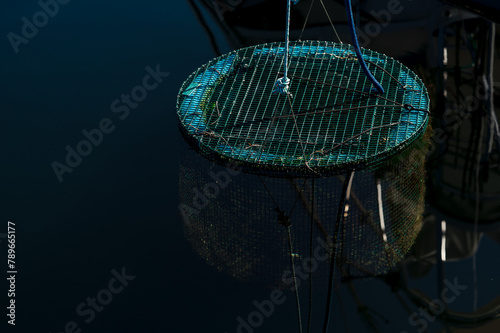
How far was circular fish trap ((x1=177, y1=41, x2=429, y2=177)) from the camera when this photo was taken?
349 centimetres

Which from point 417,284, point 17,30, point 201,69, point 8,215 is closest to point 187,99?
point 201,69

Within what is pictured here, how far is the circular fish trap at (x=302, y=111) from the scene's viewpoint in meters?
3.49

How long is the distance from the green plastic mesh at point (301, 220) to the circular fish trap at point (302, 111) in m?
0.12

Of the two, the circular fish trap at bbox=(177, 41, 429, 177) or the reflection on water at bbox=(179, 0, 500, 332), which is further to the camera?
the circular fish trap at bbox=(177, 41, 429, 177)

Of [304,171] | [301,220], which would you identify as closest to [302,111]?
[304,171]

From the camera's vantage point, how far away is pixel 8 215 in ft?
12.1

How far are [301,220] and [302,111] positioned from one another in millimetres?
577

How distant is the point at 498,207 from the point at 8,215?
94.2 inches

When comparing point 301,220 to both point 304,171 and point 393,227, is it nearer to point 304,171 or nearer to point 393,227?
point 304,171

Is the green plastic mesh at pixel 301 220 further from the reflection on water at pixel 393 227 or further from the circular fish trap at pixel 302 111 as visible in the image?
the circular fish trap at pixel 302 111

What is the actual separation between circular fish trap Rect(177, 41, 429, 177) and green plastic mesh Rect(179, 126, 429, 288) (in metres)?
0.12

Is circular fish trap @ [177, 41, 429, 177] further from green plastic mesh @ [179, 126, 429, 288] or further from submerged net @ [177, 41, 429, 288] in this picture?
green plastic mesh @ [179, 126, 429, 288]

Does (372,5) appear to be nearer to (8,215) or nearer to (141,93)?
(141,93)

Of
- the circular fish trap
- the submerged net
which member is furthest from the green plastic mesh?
the circular fish trap
